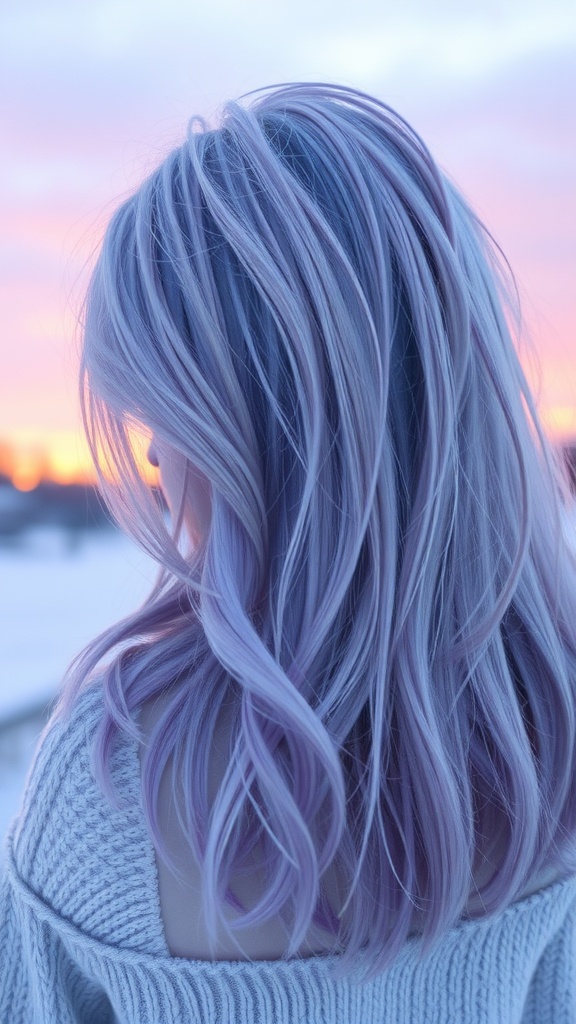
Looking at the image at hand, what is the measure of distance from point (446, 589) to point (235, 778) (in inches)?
8.9

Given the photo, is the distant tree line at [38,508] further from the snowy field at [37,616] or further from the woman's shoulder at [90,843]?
the woman's shoulder at [90,843]

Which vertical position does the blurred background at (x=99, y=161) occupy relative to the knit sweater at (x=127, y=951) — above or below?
above

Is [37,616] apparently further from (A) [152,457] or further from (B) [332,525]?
(B) [332,525]

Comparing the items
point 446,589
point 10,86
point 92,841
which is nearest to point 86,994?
point 92,841

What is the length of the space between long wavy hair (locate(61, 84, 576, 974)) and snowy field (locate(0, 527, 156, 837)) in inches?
45.6

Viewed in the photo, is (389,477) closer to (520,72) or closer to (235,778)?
(235,778)

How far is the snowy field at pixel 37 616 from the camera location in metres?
2.06

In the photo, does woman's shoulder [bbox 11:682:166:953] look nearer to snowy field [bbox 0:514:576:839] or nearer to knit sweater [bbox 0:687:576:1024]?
knit sweater [bbox 0:687:576:1024]

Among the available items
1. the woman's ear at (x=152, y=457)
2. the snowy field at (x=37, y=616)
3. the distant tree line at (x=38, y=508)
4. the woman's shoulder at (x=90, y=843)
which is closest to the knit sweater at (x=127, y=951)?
the woman's shoulder at (x=90, y=843)

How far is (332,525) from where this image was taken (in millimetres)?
588

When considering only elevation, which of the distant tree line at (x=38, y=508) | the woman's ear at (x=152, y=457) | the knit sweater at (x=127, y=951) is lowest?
the knit sweater at (x=127, y=951)

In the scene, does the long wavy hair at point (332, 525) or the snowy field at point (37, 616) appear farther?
the snowy field at point (37, 616)

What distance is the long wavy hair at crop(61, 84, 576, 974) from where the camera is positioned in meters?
0.55

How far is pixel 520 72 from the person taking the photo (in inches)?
77.4
